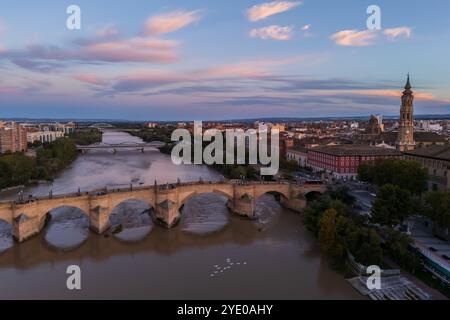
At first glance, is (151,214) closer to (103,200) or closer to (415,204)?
(103,200)

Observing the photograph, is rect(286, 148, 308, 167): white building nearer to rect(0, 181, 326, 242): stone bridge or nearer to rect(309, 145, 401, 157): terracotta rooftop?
rect(309, 145, 401, 157): terracotta rooftop

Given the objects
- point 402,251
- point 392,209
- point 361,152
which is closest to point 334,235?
point 402,251

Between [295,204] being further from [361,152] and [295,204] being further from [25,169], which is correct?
[25,169]

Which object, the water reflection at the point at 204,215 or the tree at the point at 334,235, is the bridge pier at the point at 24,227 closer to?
the water reflection at the point at 204,215

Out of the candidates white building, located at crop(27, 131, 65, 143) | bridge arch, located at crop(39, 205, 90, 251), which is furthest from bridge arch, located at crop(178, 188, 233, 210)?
white building, located at crop(27, 131, 65, 143)

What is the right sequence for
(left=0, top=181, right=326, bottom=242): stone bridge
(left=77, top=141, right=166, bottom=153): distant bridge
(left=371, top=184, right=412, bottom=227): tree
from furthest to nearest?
(left=77, top=141, right=166, bottom=153): distant bridge, (left=0, top=181, right=326, bottom=242): stone bridge, (left=371, top=184, right=412, bottom=227): tree

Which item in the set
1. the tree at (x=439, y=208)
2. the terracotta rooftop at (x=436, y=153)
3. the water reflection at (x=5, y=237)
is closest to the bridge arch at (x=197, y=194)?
the water reflection at (x=5, y=237)
